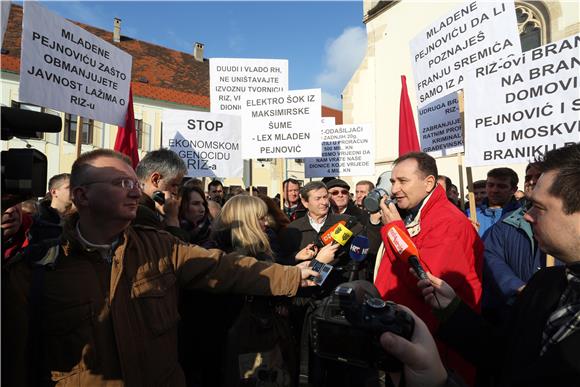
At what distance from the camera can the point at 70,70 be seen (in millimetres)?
3795

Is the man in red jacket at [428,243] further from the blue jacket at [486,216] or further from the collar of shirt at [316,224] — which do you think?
the blue jacket at [486,216]

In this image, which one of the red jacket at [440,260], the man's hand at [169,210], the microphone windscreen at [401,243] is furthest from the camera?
the man's hand at [169,210]

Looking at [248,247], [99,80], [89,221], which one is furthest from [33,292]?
[99,80]

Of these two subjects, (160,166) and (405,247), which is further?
(160,166)

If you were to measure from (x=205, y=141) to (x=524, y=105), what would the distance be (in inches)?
159

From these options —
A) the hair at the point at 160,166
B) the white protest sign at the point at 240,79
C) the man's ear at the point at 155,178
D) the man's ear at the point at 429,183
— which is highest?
the white protest sign at the point at 240,79

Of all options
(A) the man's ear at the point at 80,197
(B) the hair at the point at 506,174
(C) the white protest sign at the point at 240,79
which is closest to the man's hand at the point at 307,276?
(A) the man's ear at the point at 80,197

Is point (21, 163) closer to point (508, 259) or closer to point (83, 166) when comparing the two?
point (83, 166)

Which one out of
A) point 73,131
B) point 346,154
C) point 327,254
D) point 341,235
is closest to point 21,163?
point 327,254

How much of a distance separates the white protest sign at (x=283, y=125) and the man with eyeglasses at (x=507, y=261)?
9.79ft

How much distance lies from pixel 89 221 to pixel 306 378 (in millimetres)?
2840

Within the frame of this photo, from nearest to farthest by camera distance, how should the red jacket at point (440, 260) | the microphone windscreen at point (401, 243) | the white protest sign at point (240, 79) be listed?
the microphone windscreen at point (401, 243)
the red jacket at point (440, 260)
the white protest sign at point (240, 79)

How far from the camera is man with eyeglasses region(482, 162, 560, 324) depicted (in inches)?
103

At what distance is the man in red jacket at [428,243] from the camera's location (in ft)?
7.28
